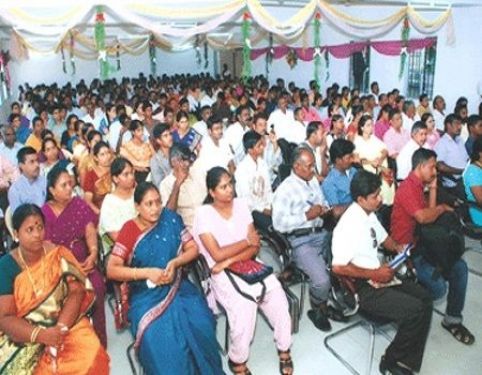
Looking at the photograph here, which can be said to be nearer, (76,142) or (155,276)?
(155,276)

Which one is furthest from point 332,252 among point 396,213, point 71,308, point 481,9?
point 481,9

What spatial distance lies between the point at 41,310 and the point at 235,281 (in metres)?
0.97

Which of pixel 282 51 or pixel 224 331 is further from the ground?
pixel 282 51

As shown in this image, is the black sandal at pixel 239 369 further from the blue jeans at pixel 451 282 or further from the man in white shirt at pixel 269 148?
the man in white shirt at pixel 269 148

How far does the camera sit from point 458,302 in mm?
2748

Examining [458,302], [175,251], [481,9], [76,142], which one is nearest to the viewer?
[175,251]

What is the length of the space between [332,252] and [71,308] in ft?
4.36

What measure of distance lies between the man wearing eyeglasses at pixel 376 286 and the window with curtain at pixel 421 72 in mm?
6865

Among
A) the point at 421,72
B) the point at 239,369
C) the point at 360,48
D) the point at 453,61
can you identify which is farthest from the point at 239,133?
the point at 360,48

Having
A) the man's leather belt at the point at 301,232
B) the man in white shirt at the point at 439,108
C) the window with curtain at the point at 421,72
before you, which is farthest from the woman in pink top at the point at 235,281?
the window with curtain at the point at 421,72

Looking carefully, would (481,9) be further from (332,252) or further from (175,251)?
(175,251)

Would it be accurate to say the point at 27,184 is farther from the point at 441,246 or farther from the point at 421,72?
the point at 421,72

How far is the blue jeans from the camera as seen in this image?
270 centimetres

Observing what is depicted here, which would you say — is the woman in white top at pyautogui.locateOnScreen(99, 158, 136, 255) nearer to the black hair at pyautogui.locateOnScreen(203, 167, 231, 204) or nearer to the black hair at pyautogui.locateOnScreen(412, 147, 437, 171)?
the black hair at pyautogui.locateOnScreen(203, 167, 231, 204)
